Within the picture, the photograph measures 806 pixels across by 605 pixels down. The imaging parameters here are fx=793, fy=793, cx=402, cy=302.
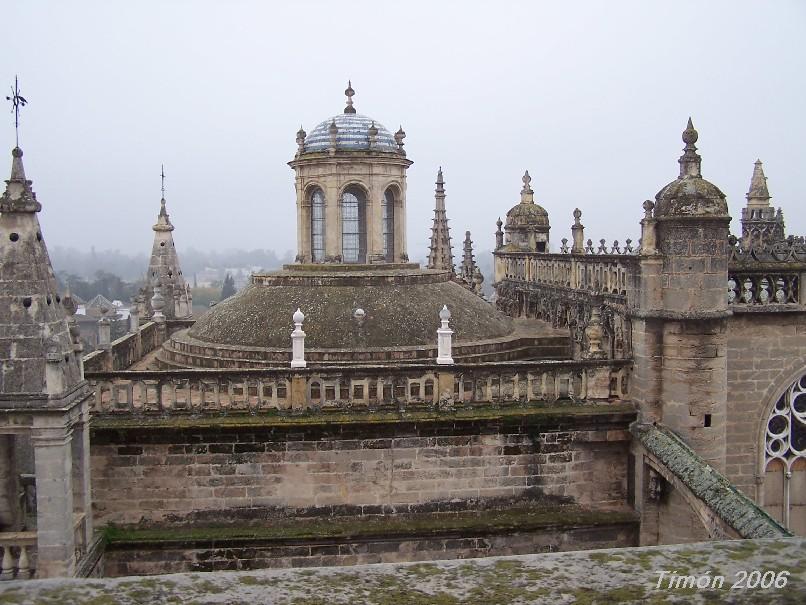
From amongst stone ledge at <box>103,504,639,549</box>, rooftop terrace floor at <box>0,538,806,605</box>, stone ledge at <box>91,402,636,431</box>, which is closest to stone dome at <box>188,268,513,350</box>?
stone ledge at <box>91,402,636,431</box>

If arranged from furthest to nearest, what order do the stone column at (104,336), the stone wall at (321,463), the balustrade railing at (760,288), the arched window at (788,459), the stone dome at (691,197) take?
the stone column at (104,336) → the arched window at (788,459) → the balustrade railing at (760,288) → the stone dome at (691,197) → the stone wall at (321,463)

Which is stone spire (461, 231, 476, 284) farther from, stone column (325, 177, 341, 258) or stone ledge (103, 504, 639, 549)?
stone ledge (103, 504, 639, 549)

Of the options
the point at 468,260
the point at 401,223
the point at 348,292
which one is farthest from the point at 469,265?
the point at 348,292

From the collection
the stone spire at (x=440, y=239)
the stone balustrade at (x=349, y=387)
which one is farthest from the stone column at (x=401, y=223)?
the stone spire at (x=440, y=239)

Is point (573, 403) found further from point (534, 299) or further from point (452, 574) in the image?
point (452, 574)

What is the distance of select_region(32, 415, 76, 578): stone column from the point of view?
10.2m

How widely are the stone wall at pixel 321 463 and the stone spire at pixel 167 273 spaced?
13.2m

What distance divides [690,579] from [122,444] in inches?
438

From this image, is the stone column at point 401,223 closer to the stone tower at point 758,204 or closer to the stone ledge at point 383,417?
the stone ledge at point 383,417

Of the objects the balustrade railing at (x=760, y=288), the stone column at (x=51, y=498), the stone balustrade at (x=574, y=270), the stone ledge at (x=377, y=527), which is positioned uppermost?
the stone balustrade at (x=574, y=270)

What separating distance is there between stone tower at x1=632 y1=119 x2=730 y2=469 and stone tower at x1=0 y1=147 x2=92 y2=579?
9042mm

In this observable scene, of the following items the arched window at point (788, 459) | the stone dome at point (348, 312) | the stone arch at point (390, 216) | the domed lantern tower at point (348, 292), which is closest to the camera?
the arched window at point (788, 459)

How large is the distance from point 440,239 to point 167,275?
1314 cm

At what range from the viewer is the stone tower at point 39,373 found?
10.2 m
